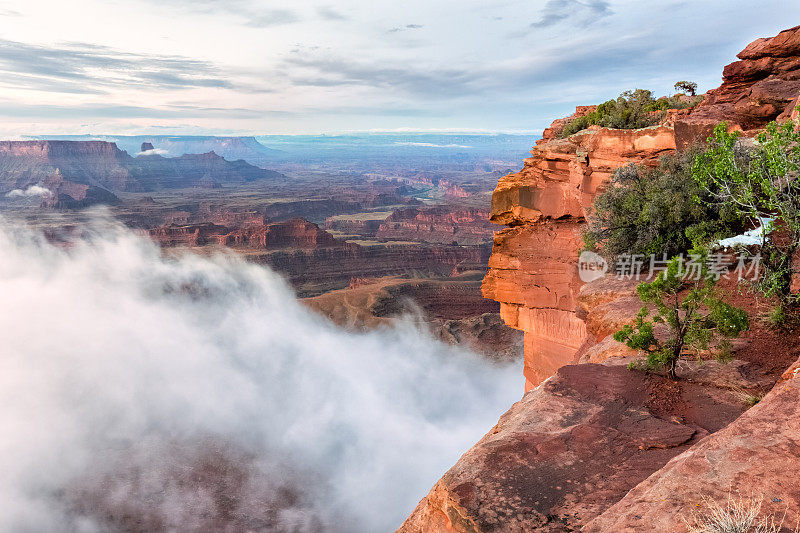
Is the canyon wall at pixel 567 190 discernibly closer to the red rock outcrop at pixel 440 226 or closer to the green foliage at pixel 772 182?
the green foliage at pixel 772 182

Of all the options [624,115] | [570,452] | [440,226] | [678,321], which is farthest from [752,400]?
[440,226]

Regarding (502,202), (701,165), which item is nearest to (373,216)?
(502,202)

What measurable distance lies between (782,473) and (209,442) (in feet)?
→ 109

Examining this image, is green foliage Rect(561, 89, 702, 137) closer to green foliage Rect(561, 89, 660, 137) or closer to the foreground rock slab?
green foliage Rect(561, 89, 660, 137)

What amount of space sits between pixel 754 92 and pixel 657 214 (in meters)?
5.78

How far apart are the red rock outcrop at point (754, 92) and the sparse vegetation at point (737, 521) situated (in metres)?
12.3

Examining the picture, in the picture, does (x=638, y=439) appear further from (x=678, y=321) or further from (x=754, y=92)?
(x=754, y=92)

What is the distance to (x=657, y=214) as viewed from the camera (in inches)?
500

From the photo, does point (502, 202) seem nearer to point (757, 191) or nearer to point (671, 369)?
point (757, 191)

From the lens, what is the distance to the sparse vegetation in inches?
128

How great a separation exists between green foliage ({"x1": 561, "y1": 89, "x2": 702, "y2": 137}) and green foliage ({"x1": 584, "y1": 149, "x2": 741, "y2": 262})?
184 inches

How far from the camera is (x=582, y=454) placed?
616 centimetres

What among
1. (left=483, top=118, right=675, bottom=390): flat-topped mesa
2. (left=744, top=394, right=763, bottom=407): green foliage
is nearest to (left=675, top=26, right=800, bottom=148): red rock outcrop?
(left=483, top=118, right=675, bottom=390): flat-topped mesa

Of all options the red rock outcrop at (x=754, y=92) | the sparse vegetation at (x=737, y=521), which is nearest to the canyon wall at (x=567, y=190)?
the red rock outcrop at (x=754, y=92)
